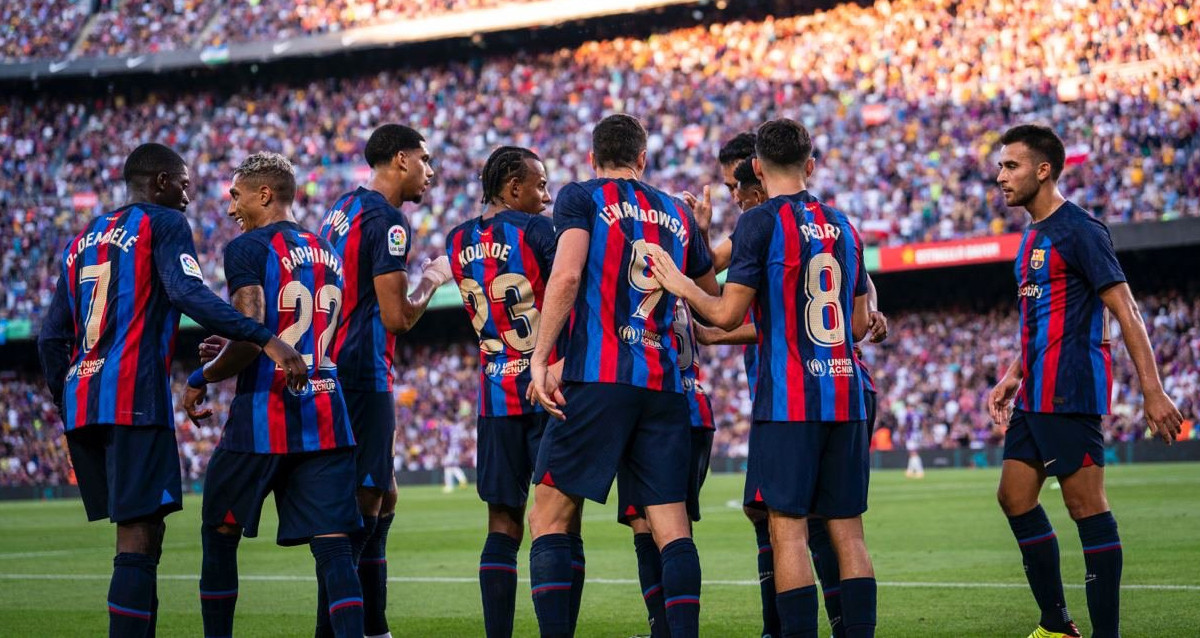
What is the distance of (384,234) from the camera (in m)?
7.04

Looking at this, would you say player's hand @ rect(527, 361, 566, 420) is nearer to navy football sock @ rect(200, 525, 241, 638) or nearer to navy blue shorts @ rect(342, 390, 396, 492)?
navy blue shorts @ rect(342, 390, 396, 492)

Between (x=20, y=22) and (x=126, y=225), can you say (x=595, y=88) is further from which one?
(x=126, y=225)

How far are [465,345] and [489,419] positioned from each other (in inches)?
1351

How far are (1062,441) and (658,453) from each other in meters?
2.22

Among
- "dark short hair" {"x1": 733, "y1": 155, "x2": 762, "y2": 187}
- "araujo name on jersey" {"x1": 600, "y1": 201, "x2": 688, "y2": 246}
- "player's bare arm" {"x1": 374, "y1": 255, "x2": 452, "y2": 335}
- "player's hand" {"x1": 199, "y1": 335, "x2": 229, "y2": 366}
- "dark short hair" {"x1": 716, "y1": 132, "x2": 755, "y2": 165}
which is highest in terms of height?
"dark short hair" {"x1": 716, "y1": 132, "x2": 755, "y2": 165}

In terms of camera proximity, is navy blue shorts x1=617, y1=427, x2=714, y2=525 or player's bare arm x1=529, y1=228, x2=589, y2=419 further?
navy blue shorts x1=617, y1=427, x2=714, y2=525

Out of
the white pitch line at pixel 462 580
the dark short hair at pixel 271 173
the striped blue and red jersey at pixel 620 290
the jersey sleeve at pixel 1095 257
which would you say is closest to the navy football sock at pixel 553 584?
the striped blue and red jersey at pixel 620 290

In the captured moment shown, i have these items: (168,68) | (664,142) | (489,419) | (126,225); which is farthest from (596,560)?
(168,68)

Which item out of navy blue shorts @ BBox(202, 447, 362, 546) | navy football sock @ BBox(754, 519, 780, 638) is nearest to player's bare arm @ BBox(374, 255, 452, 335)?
navy blue shorts @ BBox(202, 447, 362, 546)

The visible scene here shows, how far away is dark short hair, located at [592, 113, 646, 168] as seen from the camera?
20.5 ft

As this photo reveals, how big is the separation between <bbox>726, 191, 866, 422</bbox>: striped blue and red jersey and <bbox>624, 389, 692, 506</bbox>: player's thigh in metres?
0.39

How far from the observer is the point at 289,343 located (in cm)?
643

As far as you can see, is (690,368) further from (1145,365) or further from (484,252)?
(1145,365)

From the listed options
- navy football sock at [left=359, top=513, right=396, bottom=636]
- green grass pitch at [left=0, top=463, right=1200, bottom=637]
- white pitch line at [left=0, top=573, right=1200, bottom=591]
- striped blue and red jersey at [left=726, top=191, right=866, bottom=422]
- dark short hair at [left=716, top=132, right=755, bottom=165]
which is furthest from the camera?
white pitch line at [left=0, top=573, right=1200, bottom=591]
